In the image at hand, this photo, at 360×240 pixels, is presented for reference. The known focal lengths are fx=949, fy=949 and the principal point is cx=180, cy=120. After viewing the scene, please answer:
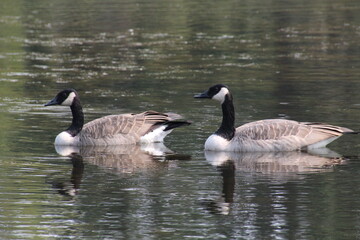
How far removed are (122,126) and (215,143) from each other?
77.0 inches

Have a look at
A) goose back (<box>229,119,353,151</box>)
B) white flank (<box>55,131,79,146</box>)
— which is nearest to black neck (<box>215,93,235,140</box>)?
goose back (<box>229,119,353,151</box>)

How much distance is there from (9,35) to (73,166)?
20.9 meters

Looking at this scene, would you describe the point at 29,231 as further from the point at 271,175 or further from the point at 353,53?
the point at 353,53

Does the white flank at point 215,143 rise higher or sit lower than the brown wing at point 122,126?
lower

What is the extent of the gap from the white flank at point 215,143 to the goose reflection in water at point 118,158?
22.8 inches

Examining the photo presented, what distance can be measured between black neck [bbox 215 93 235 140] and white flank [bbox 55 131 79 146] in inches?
104

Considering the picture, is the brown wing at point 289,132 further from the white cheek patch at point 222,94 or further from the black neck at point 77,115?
the black neck at point 77,115

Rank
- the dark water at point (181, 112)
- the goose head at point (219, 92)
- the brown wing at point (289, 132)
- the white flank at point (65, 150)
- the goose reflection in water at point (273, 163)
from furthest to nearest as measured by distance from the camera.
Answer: the goose head at point (219, 92) < the white flank at point (65, 150) < the brown wing at point (289, 132) < the goose reflection in water at point (273, 163) < the dark water at point (181, 112)

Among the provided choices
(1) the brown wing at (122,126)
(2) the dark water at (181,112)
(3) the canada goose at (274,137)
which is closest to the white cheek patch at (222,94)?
(3) the canada goose at (274,137)

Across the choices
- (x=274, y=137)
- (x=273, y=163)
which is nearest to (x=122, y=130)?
(x=274, y=137)

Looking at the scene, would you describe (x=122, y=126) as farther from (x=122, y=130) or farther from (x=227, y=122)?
(x=227, y=122)

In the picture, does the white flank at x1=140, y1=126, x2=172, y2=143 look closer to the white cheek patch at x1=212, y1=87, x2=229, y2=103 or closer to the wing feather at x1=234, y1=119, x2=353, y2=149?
the white cheek patch at x1=212, y1=87, x2=229, y2=103

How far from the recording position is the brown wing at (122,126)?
16953 millimetres

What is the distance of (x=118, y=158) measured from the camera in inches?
620
